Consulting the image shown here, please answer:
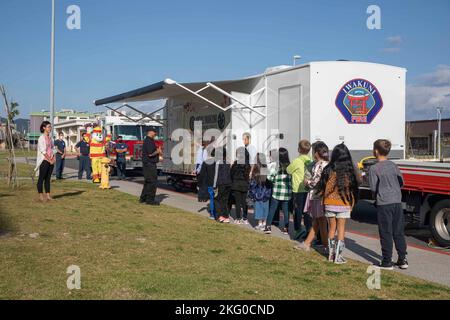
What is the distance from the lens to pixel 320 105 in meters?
10.2

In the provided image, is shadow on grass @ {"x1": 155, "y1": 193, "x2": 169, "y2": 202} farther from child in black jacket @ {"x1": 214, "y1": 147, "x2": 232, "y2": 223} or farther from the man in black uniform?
child in black jacket @ {"x1": 214, "y1": 147, "x2": 232, "y2": 223}

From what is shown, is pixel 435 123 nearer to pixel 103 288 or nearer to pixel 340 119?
pixel 340 119

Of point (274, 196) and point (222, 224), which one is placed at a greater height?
point (274, 196)

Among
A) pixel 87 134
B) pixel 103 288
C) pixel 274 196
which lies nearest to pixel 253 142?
pixel 274 196

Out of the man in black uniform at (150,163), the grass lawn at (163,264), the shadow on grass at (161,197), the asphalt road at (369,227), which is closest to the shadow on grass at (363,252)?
the grass lawn at (163,264)

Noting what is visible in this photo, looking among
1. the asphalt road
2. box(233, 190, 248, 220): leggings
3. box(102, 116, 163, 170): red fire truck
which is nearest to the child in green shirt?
box(233, 190, 248, 220): leggings

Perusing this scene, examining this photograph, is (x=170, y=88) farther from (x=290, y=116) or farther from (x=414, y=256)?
(x=414, y=256)

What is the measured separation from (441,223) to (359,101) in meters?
3.54

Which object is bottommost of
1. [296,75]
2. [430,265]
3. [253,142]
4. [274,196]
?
[430,265]

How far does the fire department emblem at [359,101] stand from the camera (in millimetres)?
10445

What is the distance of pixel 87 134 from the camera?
19344mm

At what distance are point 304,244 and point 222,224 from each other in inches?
102

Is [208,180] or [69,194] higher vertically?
[208,180]

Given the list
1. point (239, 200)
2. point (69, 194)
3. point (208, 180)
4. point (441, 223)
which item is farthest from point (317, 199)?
point (69, 194)
